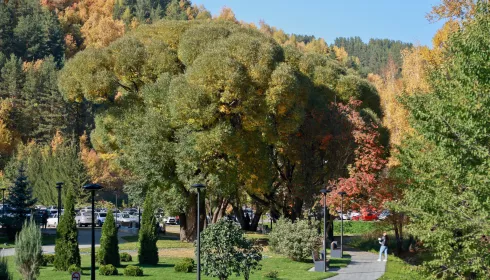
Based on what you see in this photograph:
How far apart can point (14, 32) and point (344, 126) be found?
91.0 metres

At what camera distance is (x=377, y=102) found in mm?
46094

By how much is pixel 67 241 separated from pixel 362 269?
12.6 metres

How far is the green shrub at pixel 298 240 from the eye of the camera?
31.3 metres

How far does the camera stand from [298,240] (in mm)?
31547

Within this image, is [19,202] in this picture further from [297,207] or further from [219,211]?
[297,207]

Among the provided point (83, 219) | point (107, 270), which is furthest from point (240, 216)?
point (107, 270)

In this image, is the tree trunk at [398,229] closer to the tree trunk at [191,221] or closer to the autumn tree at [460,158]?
the tree trunk at [191,221]

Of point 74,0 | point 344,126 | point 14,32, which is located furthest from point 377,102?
point 74,0

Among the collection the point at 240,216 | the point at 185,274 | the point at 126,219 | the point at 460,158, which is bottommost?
the point at 185,274

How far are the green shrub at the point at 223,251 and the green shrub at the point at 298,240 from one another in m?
9.50

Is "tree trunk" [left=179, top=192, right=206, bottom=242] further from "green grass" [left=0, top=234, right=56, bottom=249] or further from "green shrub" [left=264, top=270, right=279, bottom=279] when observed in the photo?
"green shrub" [left=264, top=270, right=279, bottom=279]

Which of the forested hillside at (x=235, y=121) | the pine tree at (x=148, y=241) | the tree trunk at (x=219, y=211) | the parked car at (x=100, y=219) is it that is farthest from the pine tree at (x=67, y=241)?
the parked car at (x=100, y=219)

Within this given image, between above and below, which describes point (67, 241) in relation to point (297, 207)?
below

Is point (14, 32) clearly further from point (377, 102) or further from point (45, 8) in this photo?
point (377, 102)
